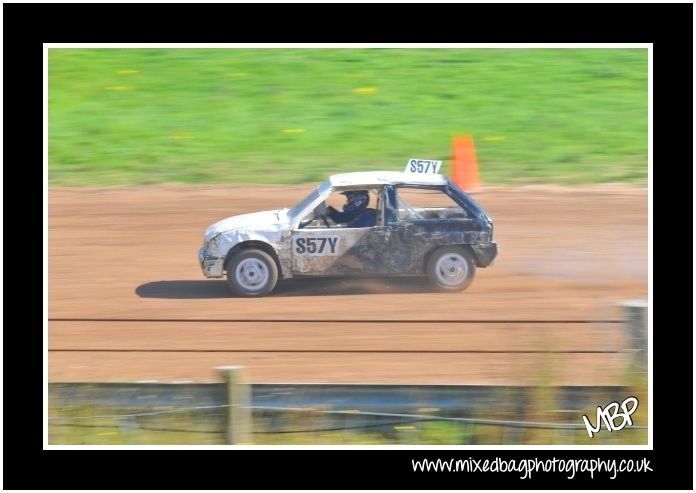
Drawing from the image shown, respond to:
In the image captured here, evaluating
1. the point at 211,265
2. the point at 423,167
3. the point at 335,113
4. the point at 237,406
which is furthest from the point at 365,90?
the point at 237,406

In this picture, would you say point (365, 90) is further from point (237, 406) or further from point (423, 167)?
point (237, 406)

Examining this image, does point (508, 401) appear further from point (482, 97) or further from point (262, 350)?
point (482, 97)

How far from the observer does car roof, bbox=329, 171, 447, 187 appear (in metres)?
11.6

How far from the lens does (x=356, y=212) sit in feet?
38.0

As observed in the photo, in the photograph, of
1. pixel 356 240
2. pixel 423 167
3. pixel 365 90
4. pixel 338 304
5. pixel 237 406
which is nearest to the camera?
pixel 237 406

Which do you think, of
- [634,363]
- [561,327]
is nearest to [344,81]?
[561,327]

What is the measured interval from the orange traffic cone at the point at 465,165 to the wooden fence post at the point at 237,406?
8.68m

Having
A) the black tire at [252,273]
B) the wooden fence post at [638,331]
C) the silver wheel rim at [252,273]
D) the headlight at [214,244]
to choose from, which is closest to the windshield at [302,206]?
the black tire at [252,273]

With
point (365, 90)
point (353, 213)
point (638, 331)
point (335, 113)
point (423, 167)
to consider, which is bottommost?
point (638, 331)

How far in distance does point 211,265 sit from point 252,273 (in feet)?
1.61

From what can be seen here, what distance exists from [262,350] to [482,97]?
9.62 metres

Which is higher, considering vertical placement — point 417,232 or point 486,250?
point 417,232

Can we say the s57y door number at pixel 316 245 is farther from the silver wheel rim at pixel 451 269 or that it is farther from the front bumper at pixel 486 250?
the front bumper at pixel 486 250

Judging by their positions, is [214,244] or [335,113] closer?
[214,244]
